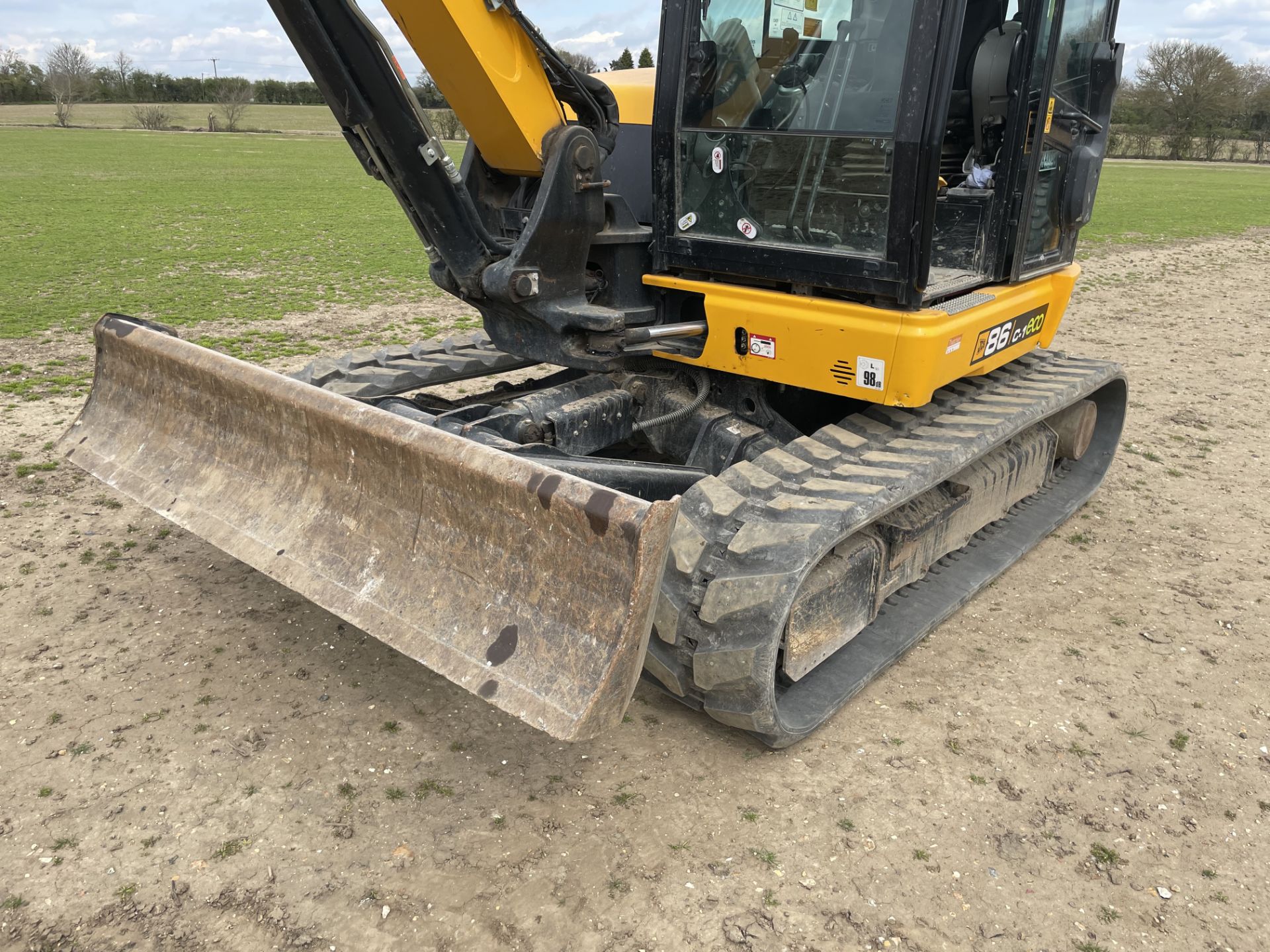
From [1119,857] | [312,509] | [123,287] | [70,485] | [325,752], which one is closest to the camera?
[1119,857]

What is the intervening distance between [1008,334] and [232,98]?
203 ft

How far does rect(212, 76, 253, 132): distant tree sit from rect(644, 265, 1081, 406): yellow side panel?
53.4 metres

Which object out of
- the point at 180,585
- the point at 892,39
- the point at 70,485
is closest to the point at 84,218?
the point at 70,485

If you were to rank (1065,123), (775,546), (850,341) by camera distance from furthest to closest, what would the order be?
(1065,123) → (850,341) → (775,546)

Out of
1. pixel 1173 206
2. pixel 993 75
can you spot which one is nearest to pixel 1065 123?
pixel 993 75

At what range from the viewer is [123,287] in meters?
10.1

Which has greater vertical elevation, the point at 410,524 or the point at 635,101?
the point at 635,101

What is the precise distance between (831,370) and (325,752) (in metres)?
2.35

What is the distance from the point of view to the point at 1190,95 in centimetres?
5219

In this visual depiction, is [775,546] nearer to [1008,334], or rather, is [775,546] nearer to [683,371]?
[683,371]

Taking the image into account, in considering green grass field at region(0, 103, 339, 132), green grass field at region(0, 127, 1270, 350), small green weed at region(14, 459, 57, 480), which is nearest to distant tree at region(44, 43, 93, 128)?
green grass field at region(0, 103, 339, 132)

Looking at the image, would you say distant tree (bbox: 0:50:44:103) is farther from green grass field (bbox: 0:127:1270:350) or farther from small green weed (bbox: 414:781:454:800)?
small green weed (bbox: 414:781:454:800)

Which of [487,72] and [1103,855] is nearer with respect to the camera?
[1103,855]

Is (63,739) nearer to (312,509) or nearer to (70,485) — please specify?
(312,509)
